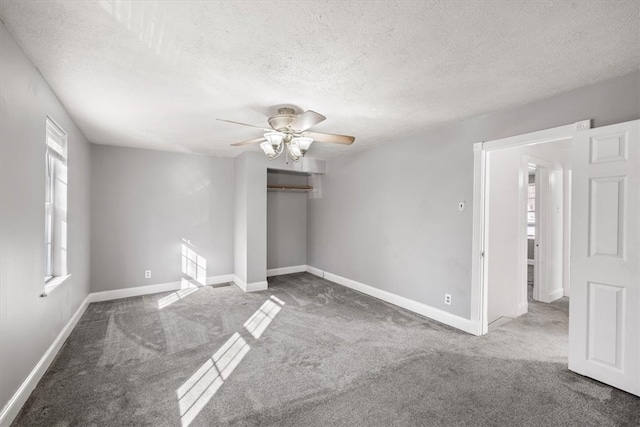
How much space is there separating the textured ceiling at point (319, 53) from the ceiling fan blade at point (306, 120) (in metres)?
0.23

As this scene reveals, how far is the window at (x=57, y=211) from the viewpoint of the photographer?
9.92 ft

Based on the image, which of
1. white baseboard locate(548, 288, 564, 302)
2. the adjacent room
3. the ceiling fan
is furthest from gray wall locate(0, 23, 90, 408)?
white baseboard locate(548, 288, 564, 302)

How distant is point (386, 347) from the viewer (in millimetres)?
3023

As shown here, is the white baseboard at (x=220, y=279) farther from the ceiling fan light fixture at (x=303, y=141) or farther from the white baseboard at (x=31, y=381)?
the ceiling fan light fixture at (x=303, y=141)

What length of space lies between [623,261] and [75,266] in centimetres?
546

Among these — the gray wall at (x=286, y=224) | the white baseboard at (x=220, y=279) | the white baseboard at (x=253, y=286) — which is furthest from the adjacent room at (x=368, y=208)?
the gray wall at (x=286, y=224)

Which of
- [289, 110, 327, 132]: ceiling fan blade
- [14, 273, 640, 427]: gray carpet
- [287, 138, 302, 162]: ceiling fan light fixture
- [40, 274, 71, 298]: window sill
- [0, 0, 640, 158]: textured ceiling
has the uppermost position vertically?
[0, 0, 640, 158]: textured ceiling

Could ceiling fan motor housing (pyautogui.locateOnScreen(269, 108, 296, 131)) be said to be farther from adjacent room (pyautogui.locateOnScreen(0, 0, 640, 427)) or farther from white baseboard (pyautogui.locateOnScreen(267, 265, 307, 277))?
white baseboard (pyautogui.locateOnScreen(267, 265, 307, 277))

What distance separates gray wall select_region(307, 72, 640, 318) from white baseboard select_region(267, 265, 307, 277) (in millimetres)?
1187

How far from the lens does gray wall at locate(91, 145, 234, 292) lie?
4598 mm

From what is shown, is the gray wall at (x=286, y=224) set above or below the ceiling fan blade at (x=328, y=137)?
below

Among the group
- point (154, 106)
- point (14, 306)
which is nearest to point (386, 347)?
point (14, 306)

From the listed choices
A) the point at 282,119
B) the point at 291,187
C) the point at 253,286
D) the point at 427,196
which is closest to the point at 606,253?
the point at 427,196

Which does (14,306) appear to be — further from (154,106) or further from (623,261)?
(623,261)
